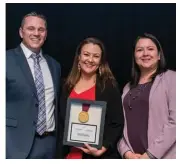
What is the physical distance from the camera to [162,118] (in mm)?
2100

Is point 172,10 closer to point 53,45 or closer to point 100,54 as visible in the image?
point 100,54

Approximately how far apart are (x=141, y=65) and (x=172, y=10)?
1.63 ft

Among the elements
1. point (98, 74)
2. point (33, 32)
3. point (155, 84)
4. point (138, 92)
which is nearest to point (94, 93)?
point (98, 74)

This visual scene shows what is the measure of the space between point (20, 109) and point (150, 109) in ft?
2.80

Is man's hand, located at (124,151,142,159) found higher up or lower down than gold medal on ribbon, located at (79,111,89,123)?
lower down

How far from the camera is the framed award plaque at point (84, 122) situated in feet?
6.94

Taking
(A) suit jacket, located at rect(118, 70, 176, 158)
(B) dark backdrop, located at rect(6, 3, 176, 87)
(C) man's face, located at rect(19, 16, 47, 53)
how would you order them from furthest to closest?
(B) dark backdrop, located at rect(6, 3, 176, 87) < (C) man's face, located at rect(19, 16, 47, 53) < (A) suit jacket, located at rect(118, 70, 176, 158)

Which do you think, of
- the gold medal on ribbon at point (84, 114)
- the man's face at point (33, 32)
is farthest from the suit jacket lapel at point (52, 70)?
the gold medal on ribbon at point (84, 114)

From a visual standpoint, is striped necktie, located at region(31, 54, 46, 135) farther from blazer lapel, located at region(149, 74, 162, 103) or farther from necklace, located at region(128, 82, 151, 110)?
blazer lapel, located at region(149, 74, 162, 103)

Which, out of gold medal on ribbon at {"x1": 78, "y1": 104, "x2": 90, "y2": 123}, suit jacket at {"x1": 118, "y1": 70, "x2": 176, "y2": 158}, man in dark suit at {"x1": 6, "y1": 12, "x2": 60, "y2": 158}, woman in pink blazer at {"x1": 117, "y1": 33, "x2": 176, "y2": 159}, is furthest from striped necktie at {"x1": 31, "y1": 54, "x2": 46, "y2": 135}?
suit jacket at {"x1": 118, "y1": 70, "x2": 176, "y2": 158}

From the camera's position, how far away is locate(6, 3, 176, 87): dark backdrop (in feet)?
7.96

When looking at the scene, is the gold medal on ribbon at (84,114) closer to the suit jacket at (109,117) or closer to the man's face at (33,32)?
the suit jacket at (109,117)

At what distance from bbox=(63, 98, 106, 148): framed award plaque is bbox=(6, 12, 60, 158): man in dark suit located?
15cm
